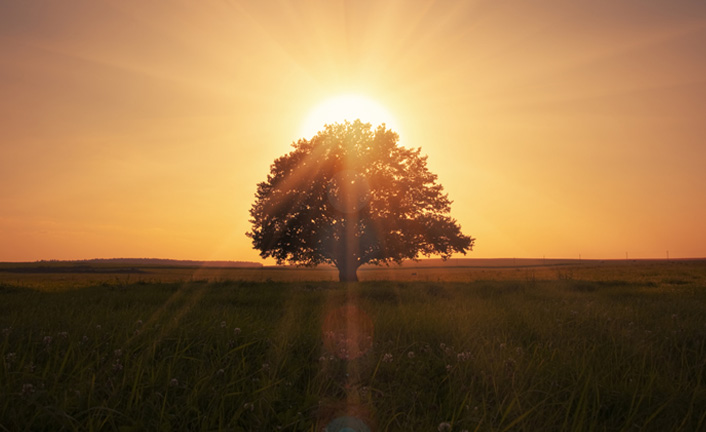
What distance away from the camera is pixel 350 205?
2972cm

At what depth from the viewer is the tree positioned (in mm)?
29984

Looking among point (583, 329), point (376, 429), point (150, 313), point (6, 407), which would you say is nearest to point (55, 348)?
point (6, 407)

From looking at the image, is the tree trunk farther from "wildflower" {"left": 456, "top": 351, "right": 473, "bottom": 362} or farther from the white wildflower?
the white wildflower

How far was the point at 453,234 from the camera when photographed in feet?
101

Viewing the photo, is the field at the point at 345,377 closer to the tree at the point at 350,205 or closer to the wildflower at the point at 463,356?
the wildflower at the point at 463,356

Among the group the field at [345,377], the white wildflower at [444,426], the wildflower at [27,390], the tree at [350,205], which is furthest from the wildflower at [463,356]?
the tree at [350,205]

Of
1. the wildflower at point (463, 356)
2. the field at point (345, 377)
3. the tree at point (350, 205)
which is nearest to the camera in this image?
the field at point (345, 377)

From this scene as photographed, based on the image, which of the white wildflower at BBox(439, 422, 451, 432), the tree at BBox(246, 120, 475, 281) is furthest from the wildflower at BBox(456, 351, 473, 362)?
the tree at BBox(246, 120, 475, 281)

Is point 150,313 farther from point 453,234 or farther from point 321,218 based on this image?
point 453,234

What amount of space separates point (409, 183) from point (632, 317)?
23.7 meters

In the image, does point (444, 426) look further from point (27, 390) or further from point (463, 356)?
point (27, 390)

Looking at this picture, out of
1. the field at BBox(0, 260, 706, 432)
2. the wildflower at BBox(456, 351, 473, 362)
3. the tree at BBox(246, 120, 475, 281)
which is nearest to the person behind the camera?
the field at BBox(0, 260, 706, 432)

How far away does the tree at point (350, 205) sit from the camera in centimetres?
2998

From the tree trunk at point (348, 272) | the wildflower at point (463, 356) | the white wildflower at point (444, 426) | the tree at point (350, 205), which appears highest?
the tree at point (350, 205)
